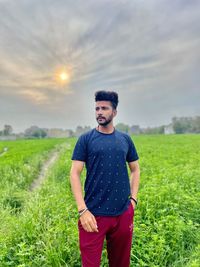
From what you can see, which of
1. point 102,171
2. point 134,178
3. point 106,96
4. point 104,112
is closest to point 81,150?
point 102,171

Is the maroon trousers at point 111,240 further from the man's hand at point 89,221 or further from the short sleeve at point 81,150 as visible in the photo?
the short sleeve at point 81,150

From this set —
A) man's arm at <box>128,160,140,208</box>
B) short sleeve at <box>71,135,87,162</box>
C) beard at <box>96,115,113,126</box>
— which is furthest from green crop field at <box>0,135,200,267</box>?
beard at <box>96,115,113,126</box>

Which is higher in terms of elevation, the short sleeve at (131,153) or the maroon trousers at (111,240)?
the short sleeve at (131,153)

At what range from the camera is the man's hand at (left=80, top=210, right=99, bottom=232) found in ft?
10.2

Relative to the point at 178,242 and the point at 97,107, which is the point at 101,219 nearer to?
the point at 97,107

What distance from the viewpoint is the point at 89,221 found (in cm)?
311

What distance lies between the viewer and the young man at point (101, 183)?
3.22m

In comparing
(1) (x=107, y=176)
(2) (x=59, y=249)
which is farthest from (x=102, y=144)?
(2) (x=59, y=249)

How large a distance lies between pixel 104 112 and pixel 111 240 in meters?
1.34

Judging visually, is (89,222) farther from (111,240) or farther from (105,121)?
(105,121)

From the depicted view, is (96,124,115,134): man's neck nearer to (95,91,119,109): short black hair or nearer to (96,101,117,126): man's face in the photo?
(96,101,117,126): man's face

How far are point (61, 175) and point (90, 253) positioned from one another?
851 centimetres

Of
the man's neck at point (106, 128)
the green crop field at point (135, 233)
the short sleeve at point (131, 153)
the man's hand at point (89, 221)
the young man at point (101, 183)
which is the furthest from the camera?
the green crop field at point (135, 233)

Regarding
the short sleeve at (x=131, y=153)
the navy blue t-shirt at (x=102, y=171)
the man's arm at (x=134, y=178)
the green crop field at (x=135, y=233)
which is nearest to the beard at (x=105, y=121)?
the navy blue t-shirt at (x=102, y=171)
